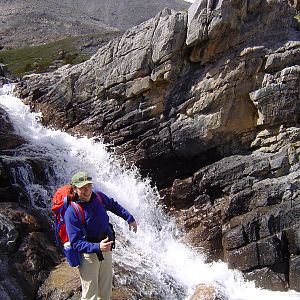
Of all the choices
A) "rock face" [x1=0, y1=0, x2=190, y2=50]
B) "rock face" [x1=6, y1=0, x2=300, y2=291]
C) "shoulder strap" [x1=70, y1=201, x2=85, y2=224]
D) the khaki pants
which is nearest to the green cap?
"shoulder strap" [x1=70, y1=201, x2=85, y2=224]

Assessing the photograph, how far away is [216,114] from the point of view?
2320cm

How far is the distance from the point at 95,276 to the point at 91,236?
0.93 m

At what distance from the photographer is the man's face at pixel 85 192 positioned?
9117mm

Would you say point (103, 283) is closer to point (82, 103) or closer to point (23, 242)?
point (23, 242)

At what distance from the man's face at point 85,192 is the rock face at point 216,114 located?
40.8 ft

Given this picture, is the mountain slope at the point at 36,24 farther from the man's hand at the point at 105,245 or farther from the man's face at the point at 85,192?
the man's hand at the point at 105,245

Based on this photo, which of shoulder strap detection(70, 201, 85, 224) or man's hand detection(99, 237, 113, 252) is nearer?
man's hand detection(99, 237, 113, 252)

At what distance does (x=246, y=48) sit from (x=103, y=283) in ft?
54.2

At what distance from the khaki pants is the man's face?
1.14m

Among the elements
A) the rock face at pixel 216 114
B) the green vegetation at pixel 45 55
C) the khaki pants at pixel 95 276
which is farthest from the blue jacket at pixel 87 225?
the green vegetation at pixel 45 55

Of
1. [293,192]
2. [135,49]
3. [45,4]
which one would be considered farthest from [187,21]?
[45,4]

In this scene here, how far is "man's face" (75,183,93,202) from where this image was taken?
9.12 metres

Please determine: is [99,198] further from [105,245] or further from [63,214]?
[105,245]

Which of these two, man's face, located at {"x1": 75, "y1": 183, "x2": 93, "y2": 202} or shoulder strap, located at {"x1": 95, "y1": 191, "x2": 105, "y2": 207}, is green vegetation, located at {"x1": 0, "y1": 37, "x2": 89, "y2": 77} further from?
man's face, located at {"x1": 75, "y1": 183, "x2": 93, "y2": 202}
